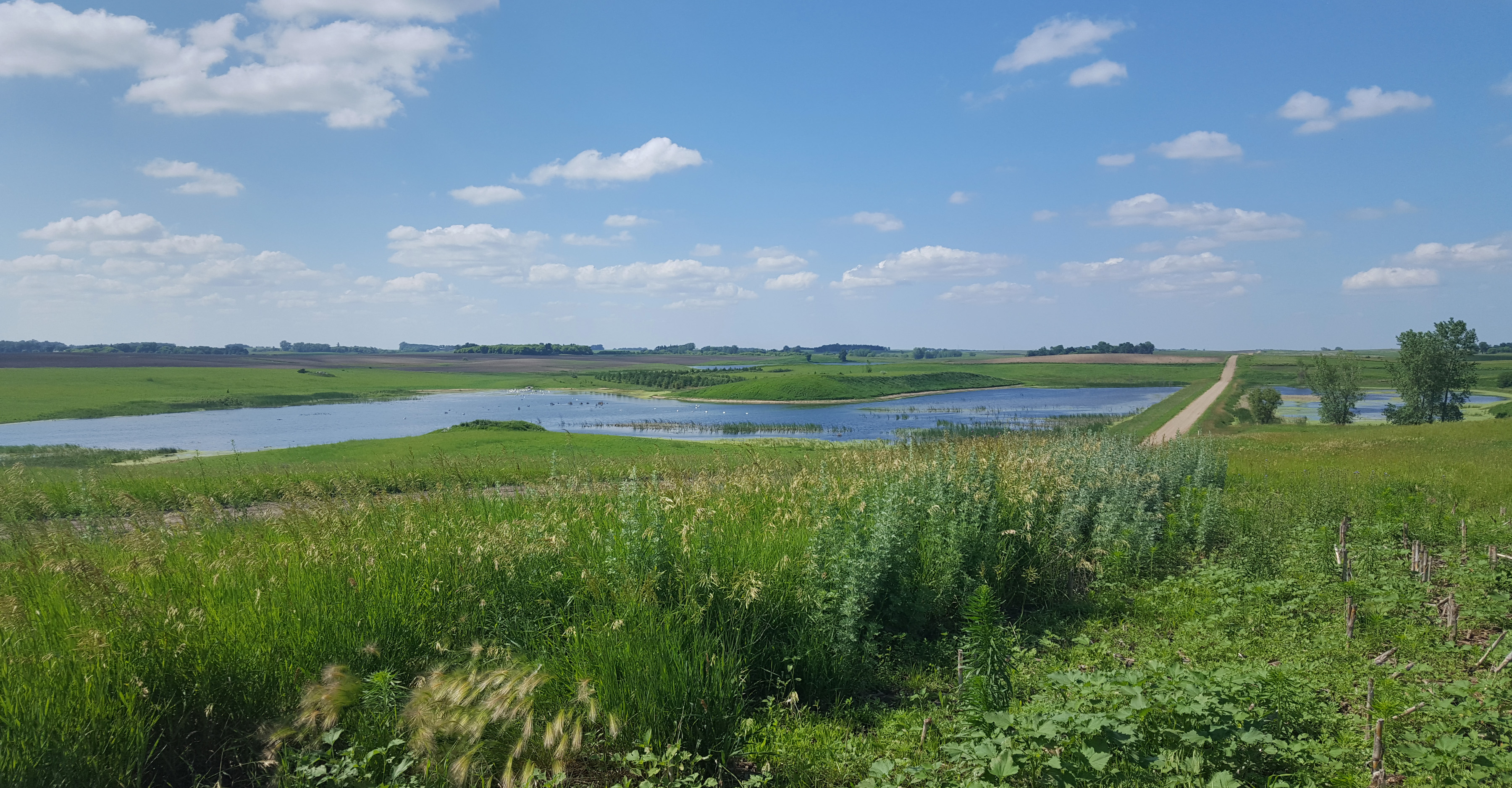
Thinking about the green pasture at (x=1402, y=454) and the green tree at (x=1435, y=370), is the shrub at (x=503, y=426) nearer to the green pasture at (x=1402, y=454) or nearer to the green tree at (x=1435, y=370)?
the green pasture at (x=1402, y=454)

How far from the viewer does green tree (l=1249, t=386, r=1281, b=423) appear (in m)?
58.4

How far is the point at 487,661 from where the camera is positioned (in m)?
5.07

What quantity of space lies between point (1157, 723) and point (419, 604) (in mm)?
5364

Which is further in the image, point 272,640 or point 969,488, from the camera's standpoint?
point 969,488

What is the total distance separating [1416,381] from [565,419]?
7528cm

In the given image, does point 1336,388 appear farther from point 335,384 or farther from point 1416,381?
point 335,384

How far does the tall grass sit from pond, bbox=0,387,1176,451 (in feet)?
124

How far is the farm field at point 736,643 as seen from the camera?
404cm

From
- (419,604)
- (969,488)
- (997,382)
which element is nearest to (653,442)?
(969,488)

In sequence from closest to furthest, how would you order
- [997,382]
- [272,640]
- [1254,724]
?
1. [1254,724]
2. [272,640]
3. [997,382]

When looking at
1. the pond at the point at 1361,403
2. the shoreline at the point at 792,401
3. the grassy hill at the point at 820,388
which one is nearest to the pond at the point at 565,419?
the shoreline at the point at 792,401

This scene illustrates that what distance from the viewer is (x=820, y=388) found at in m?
106

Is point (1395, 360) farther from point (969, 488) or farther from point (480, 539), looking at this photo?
point (480, 539)

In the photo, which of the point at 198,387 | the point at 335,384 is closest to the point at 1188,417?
the point at 335,384
